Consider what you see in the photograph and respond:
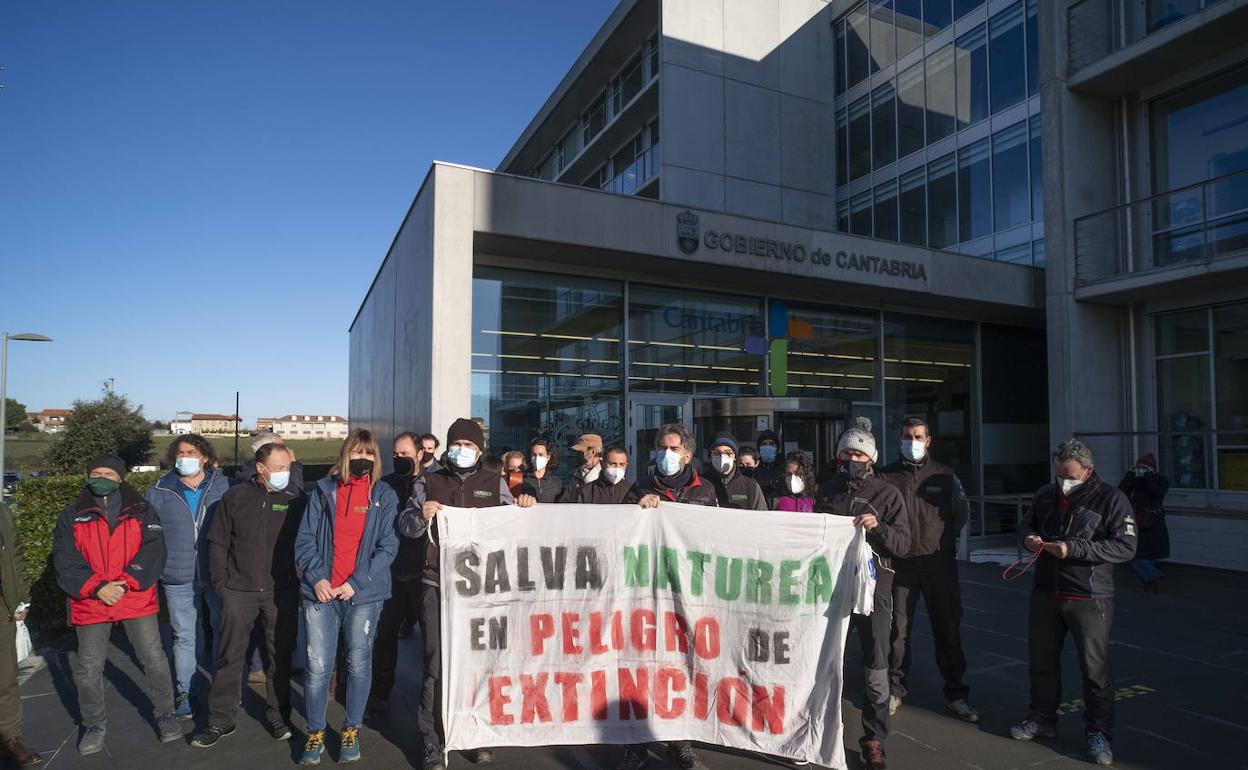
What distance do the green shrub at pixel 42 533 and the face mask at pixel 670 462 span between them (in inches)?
228

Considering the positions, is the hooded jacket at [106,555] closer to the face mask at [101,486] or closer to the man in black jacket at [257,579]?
the face mask at [101,486]

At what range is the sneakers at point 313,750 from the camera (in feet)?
15.0

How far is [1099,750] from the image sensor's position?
452 cm

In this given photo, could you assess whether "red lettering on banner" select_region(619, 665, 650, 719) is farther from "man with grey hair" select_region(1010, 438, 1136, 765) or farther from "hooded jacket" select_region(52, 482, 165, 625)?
"hooded jacket" select_region(52, 482, 165, 625)

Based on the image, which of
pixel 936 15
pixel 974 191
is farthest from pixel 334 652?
pixel 936 15

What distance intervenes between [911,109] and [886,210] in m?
2.48

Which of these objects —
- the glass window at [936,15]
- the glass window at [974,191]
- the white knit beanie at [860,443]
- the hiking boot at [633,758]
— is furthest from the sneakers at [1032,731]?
the glass window at [936,15]

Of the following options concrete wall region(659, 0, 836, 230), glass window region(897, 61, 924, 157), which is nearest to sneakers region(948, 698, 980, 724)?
concrete wall region(659, 0, 836, 230)

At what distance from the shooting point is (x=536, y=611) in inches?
184

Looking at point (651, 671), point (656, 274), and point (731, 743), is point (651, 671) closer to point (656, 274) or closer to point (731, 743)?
point (731, 743)

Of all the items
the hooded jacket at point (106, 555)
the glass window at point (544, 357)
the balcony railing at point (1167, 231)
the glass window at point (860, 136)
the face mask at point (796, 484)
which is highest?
the glass window at point (860, 136)

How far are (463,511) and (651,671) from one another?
151 cm

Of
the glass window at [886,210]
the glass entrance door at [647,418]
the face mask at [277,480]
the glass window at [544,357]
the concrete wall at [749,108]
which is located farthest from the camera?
the glass window at [886,210]

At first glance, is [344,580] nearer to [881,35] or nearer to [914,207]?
[914,207]
